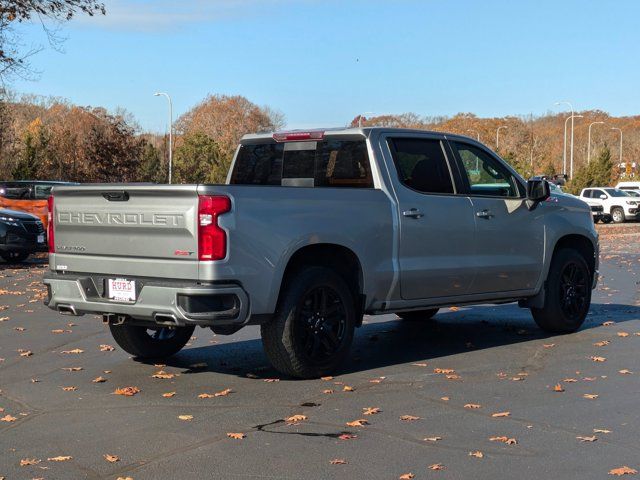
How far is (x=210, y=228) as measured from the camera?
684 cm

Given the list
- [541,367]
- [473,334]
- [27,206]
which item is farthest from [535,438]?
[27,206]

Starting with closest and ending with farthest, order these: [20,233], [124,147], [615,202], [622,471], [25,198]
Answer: [622,471] < [20,233] < [25,198] < [615,202] < [124,147]

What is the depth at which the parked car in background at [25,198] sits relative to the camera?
25.3 metres

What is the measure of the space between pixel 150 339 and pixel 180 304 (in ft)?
6.00

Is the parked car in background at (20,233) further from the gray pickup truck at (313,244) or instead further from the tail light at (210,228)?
the tail light at (210,228)

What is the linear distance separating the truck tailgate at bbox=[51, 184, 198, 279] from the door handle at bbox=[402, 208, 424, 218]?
2122mm

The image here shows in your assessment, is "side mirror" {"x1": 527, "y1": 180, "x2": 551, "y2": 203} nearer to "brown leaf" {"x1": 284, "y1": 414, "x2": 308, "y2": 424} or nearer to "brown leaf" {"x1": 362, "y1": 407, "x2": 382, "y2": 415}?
"brown leaf" {"x1": 362, "y1": 407, "x2": 382, "y2": 415}

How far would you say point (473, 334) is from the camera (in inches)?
400

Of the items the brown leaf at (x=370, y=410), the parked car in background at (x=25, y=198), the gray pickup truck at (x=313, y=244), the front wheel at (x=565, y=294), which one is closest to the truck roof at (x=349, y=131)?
the gray pickup truck at (x=313, y=244)

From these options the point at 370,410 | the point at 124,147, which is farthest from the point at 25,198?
the point at 124,147

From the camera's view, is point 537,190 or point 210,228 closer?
point 210,228

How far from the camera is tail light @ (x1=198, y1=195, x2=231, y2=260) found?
6.83m

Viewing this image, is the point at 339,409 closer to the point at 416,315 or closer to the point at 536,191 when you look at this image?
the point at 536,191

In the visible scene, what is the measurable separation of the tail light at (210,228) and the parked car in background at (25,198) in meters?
19.3
